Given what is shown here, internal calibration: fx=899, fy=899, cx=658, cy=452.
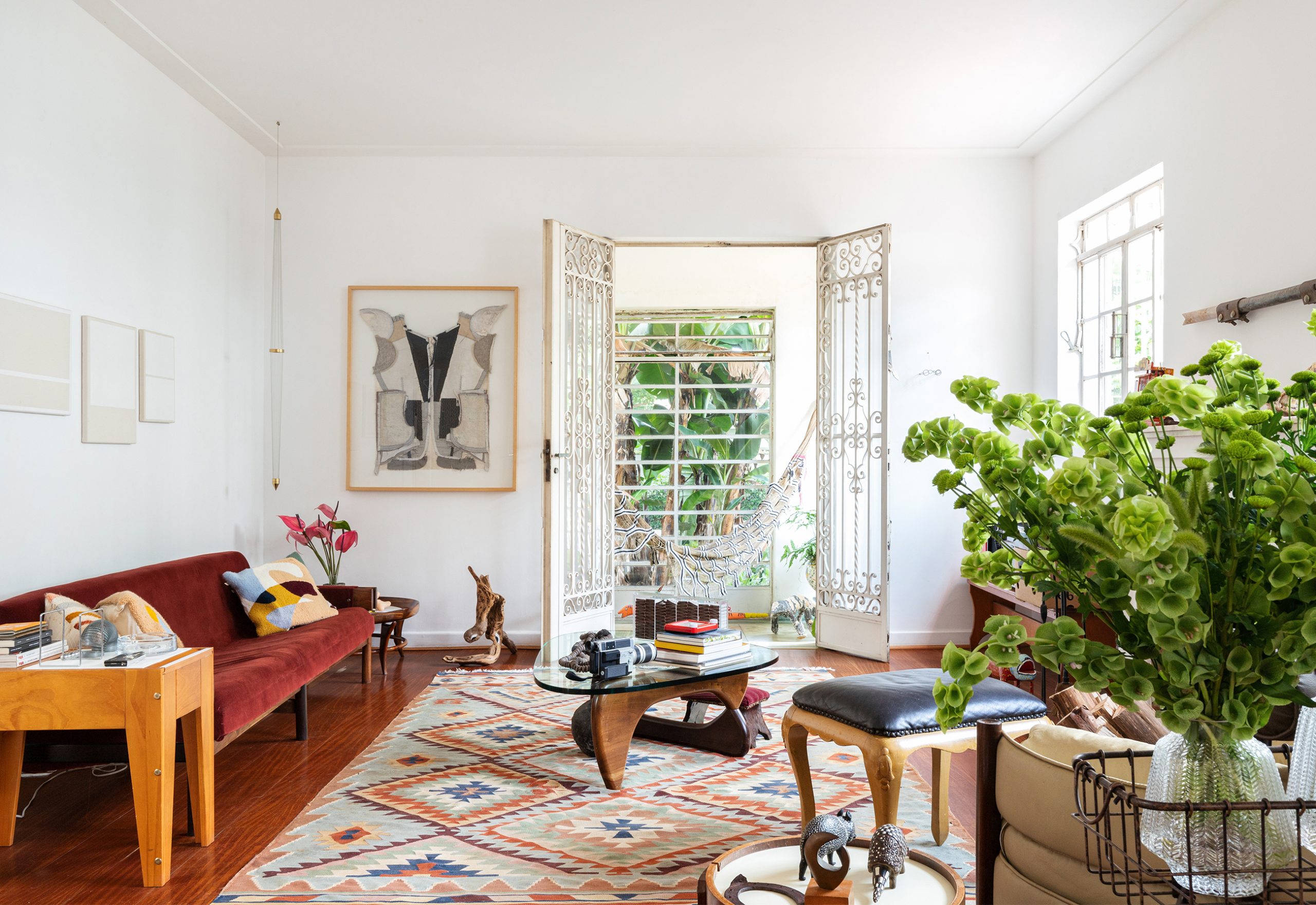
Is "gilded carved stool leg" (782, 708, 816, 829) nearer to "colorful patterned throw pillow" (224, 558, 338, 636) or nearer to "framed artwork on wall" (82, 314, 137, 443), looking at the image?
"colorful patterned throw pillow" (224, 558, 338, 636)

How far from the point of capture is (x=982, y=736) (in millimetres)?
1684

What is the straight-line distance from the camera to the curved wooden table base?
128 inches

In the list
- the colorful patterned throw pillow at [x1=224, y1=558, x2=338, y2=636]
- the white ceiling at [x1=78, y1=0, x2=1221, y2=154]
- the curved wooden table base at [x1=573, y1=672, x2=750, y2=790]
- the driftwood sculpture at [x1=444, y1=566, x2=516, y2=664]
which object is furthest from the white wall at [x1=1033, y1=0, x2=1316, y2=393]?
the colorful patterned throw pillow at [x1=224, y1=558, x2=338, y2=636]

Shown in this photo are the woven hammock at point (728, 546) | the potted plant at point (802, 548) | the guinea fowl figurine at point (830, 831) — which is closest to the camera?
the guinea fowl figurine at point (830, 831)

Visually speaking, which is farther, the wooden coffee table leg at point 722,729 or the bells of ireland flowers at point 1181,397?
the wooden coffee table leg at point 722,729

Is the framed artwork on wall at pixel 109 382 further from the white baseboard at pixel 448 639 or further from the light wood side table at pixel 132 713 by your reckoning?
the white baseboard at pixel 448 639

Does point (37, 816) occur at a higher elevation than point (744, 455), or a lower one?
lower

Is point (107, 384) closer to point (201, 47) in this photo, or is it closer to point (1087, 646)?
point (201, 47)

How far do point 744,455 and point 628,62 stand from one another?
11.4 feet

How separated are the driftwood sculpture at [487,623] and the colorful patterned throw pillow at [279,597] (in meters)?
0.89

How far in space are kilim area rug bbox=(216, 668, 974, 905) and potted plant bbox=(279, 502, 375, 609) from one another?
964 mm

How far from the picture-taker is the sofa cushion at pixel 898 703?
8.12ft

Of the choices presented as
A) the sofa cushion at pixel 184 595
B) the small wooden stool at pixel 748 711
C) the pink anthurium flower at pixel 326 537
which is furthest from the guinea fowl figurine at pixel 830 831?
the pink anthurium flower at pixel 326 537

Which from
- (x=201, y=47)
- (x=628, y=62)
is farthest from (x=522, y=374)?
(x=201, y=47)
